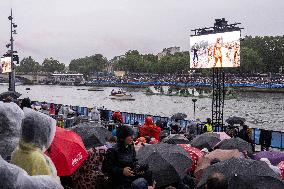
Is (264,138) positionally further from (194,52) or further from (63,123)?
(194,52)

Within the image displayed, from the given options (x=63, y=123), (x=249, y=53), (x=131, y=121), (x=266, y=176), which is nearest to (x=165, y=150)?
(x=266, y=176)

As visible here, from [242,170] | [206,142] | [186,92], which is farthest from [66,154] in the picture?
[186,92]

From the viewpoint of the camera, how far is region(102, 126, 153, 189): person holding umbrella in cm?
575

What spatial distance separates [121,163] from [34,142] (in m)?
2.25

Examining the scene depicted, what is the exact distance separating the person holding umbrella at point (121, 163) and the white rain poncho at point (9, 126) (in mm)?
1825

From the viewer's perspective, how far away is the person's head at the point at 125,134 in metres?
5.71

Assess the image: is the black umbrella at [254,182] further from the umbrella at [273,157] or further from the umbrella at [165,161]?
the umbrella at [273,157]

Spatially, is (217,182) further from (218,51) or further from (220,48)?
(218,51)

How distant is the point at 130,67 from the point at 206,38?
168 meters

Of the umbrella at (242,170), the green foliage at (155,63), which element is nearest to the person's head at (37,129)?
the umbrella at (242,170)

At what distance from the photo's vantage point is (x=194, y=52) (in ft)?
90.0

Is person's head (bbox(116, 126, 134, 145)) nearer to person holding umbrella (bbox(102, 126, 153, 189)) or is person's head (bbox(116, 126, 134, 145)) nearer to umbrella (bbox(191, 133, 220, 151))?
person holding umbrella (bbox(102, 126, 153, 189))

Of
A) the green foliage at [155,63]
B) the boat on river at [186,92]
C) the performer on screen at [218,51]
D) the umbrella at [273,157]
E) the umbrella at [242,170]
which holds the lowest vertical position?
the boat on river at [186,92]

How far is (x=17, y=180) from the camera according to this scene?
87.4 inches
